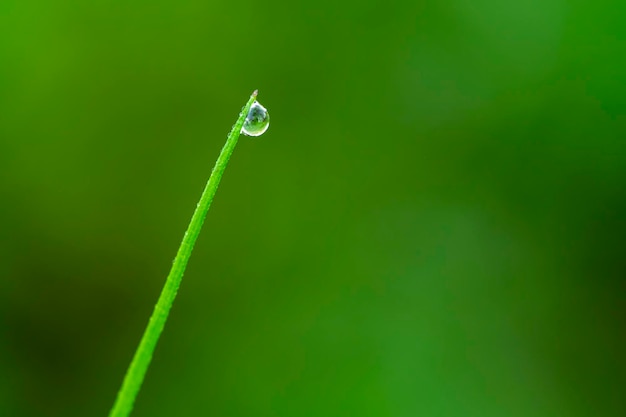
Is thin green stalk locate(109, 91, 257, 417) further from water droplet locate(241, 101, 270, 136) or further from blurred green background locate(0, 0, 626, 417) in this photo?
blurred green background locate(0, 0, 626, 417)

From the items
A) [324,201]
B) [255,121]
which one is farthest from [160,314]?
[324,201]

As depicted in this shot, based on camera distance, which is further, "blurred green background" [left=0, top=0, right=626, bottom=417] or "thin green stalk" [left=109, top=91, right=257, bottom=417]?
"blurred green background" [left=0, top=0, right=626, bottom=417]

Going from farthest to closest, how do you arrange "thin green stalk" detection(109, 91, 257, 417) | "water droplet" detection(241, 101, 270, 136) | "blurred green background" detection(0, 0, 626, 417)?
"blurred green background" detection(0, 0, 626, 417), "water droplet" detection(241, 101, 270, 136), "thin green stalk" detection(109, 91, 257, 417)

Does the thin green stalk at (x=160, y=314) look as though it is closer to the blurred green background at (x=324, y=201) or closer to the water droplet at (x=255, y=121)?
the water droplet at (x=255, y=121)

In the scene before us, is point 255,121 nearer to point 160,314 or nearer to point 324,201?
point 160,314

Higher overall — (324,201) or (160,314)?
(324,201)

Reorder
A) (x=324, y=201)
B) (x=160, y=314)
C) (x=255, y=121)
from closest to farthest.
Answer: (x=160, y=314), (x=255, y=121), (x=324, y=201)

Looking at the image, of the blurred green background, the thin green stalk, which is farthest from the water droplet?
the blurred green background

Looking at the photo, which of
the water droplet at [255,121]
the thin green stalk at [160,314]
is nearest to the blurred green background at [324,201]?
the water droplet at [255,121]
